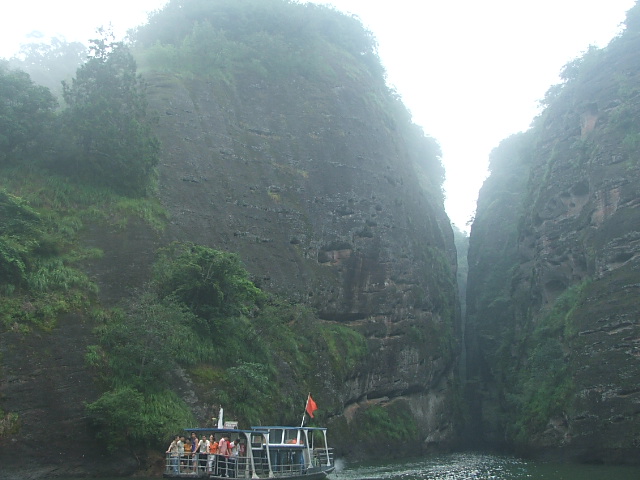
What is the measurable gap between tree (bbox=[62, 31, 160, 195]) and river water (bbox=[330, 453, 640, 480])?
17.0m

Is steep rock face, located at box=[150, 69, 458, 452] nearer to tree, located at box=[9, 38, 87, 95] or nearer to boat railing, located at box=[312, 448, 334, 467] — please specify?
boat railing, located at box=[312, 448, 334, 467]

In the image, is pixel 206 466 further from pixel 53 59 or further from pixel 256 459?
pixel 53 59

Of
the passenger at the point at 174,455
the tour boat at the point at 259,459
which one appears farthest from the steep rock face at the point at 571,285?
the passenger at the point at 174,455

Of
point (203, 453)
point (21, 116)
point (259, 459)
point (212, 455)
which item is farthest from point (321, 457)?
point (21, 116)

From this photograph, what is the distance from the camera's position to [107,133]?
27672mm

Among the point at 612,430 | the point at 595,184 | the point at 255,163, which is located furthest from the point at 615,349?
the point at 255,163

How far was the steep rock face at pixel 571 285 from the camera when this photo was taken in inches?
1179

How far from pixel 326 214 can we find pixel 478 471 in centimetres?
1703

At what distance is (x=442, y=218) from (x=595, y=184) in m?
17.8

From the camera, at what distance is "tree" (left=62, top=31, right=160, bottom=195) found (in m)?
27.5

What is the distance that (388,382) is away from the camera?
117 ft

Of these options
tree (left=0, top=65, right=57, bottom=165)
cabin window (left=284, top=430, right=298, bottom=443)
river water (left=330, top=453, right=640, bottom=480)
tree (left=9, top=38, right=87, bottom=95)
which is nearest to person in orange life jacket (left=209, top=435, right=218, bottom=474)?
cabin window (left=284, top=430, right=298, bottom=443)

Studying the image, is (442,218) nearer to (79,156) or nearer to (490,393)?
(490,393)

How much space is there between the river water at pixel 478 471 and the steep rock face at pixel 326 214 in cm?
454
